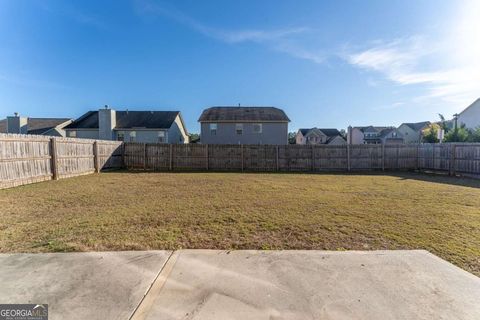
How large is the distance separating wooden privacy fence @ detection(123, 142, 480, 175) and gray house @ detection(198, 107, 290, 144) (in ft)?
27.6

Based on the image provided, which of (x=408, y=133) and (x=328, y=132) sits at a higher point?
(x=328, y=132)

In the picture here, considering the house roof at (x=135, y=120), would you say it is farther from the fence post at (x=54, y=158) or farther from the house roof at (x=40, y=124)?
the fence post at (x=54, y=158)

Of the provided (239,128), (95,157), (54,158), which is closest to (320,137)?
(239,128)

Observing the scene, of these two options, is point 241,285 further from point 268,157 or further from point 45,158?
point 268,157

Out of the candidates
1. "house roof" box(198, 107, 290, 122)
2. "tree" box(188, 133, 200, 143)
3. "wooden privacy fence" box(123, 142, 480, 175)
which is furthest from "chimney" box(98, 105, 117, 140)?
"tree" box(188, 133, 200, 143)

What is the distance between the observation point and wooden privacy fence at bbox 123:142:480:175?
16.5 m

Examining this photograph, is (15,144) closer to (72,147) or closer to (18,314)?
(72,147)

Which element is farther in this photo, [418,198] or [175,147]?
[175,147]

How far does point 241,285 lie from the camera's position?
2.61 meters

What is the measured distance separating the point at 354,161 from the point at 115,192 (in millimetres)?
14464

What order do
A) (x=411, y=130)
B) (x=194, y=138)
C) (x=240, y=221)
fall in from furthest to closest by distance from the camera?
1. (x=194, y=138)
2. (x=411, y=130)
3. (x=240, y=221)

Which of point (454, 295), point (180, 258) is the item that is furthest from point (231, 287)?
point (454, 295)

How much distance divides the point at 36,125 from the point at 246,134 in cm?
2781

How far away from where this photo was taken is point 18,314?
87.5 inches
